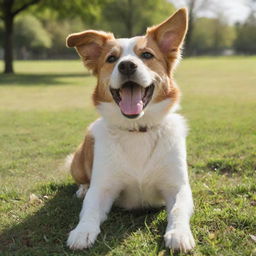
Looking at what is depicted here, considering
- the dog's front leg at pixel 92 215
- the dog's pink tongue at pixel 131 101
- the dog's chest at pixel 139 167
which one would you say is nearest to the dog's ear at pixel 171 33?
the dog's pink tongue at pixel 131 101

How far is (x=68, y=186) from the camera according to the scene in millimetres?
4934

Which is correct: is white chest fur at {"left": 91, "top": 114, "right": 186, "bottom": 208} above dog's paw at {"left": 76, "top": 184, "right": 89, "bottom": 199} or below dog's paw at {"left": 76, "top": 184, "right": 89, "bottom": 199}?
above

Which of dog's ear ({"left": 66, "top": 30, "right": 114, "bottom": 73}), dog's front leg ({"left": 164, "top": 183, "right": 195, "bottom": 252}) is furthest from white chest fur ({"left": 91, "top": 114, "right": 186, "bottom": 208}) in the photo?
dog's ear ({"left": 66, "top": 30, "right": 114, "bottom": 73})

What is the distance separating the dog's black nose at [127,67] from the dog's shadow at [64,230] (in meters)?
1.42

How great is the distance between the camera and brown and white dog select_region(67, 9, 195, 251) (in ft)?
12.3

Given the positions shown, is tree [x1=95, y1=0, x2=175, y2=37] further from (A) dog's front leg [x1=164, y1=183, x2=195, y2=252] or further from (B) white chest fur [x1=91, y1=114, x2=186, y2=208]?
(A) dog's front leg [x1=164, y1=183, x2=195, y2=252]

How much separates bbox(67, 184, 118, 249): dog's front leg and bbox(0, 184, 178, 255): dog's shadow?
67 mm

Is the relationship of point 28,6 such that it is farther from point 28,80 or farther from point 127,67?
point 127,67

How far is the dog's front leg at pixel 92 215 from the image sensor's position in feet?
10.6

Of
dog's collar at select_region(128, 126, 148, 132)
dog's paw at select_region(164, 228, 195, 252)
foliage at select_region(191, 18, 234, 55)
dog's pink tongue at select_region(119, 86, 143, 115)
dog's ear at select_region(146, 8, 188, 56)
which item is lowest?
foliage at select_region(191, 18, 234, 55)

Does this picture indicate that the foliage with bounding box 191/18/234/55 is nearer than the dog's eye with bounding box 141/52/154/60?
No

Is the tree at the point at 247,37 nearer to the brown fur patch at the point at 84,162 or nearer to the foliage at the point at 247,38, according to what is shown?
the foliage at the point at 247,38

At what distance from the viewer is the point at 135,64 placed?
12.2 feet

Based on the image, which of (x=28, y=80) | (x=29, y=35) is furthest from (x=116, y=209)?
(x=29, y=35)
